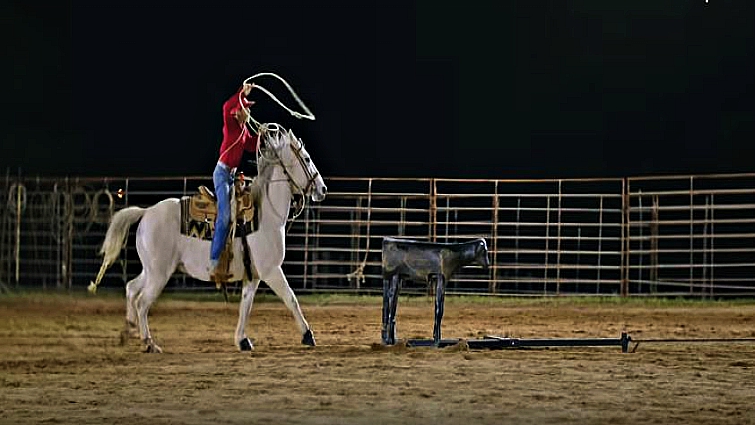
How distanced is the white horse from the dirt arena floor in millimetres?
492

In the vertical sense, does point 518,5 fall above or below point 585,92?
above

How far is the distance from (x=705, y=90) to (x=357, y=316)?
8224 millimetres

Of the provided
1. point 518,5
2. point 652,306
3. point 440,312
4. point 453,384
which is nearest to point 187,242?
point 440,312

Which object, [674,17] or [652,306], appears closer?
[652,306]

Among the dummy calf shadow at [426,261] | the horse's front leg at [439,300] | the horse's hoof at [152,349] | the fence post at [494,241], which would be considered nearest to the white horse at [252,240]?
the horse's hoof at [152,349]

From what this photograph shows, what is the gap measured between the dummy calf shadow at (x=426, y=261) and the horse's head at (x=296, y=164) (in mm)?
840

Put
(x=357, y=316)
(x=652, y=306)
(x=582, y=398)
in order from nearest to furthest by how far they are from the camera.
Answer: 1. (x=582, y=398)
2. (x=357, y=316)
3. (x=652, y=306)

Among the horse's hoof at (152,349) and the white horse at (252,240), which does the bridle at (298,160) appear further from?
the horse's hoof at (152,349)

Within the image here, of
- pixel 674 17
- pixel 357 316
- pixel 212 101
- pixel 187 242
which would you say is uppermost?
pixel 674 17

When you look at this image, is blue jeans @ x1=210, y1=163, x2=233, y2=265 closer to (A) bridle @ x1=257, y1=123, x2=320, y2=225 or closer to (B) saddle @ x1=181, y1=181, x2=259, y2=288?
(B) saddle @ x1=181, y1=181, x2=259, y2=288

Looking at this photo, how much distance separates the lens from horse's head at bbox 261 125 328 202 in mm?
8914

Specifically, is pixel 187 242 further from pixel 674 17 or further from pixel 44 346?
pixel 674 17

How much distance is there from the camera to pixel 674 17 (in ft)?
54.6

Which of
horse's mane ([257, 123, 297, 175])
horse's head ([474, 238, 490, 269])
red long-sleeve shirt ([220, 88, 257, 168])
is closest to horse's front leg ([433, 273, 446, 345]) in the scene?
horse's head ([474, 238, 490, 269])
